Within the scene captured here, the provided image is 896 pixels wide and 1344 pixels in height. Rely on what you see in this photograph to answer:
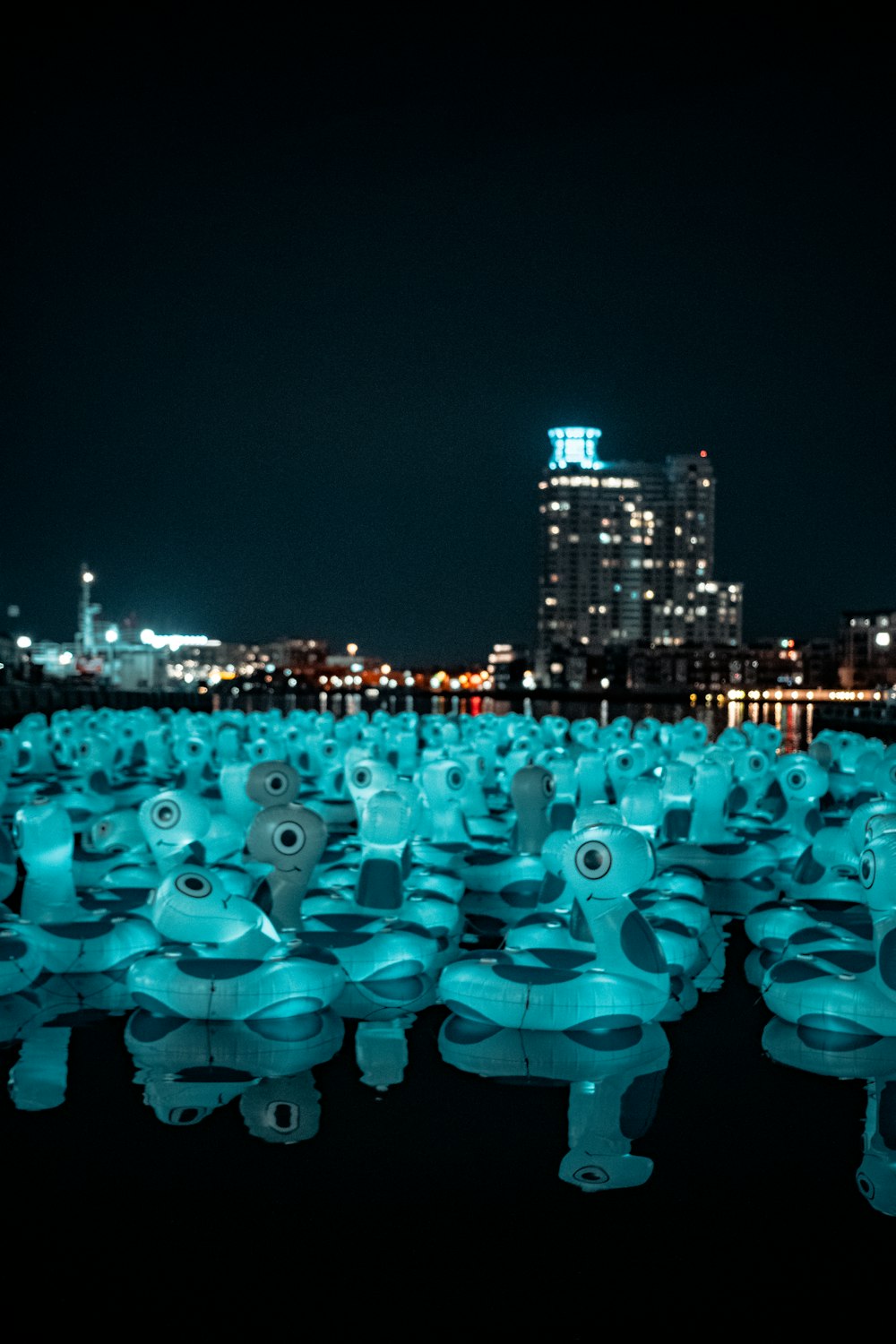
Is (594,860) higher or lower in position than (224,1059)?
higher

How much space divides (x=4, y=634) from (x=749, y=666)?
87.9m

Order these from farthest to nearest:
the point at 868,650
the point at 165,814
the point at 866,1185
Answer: the point at 868,650 → the point at 165,814 → the point at 866,1185

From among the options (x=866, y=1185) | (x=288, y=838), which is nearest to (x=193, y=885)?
(x=288, y=838)

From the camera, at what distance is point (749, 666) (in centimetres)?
15462

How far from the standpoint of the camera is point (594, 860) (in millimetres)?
10211

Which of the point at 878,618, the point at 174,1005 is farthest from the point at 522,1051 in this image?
the point at 878,618

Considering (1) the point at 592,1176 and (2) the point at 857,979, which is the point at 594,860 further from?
(1) the point at 592,1176

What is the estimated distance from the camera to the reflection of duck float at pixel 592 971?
9.95m

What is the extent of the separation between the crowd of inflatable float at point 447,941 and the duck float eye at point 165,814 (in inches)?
0.7

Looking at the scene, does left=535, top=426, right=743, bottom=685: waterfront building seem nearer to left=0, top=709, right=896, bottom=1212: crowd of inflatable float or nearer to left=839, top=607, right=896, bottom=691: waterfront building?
left=839, top=607, right=896, bottom=691: waterfront building

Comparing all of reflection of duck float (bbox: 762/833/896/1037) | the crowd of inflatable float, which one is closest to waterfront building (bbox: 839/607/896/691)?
the crowd of inflatable float

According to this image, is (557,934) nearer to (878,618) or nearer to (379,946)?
(379,946)

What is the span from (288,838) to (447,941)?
2.25 metres


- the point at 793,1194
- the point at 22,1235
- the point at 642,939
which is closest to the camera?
the point at 22,1235
